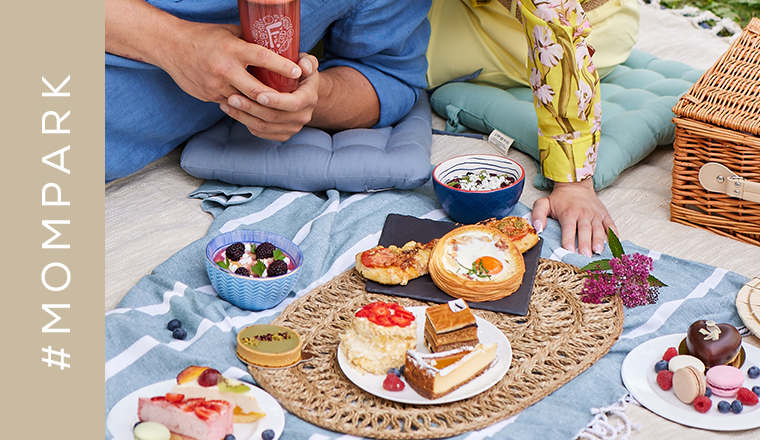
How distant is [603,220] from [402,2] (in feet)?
2.44

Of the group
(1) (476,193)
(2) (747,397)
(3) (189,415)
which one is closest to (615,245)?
(1) (476,193)

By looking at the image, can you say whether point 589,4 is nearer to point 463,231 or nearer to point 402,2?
point 402,2

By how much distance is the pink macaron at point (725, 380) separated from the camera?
1.11 m

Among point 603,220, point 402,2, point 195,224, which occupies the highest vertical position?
point 402,2

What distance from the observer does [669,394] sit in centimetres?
114

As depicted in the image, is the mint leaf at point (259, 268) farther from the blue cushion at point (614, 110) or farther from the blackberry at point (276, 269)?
the blue cushion at point (614, 110)

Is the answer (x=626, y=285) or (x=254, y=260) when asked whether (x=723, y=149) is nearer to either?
(x=626, y=285)

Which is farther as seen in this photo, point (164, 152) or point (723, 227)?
point (164, 152)

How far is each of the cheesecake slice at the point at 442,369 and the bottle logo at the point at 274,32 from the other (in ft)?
2.02

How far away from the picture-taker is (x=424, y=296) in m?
1.33

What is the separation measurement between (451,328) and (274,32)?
24.3 inches

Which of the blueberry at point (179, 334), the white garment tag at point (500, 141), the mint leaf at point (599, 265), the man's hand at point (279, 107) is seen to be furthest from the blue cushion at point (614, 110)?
the blueberry at point (179, 334)

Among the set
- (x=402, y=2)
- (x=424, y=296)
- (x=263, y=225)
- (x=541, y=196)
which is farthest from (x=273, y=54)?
(x=541, y=196)

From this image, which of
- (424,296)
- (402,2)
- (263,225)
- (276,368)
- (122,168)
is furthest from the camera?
(402,2)
